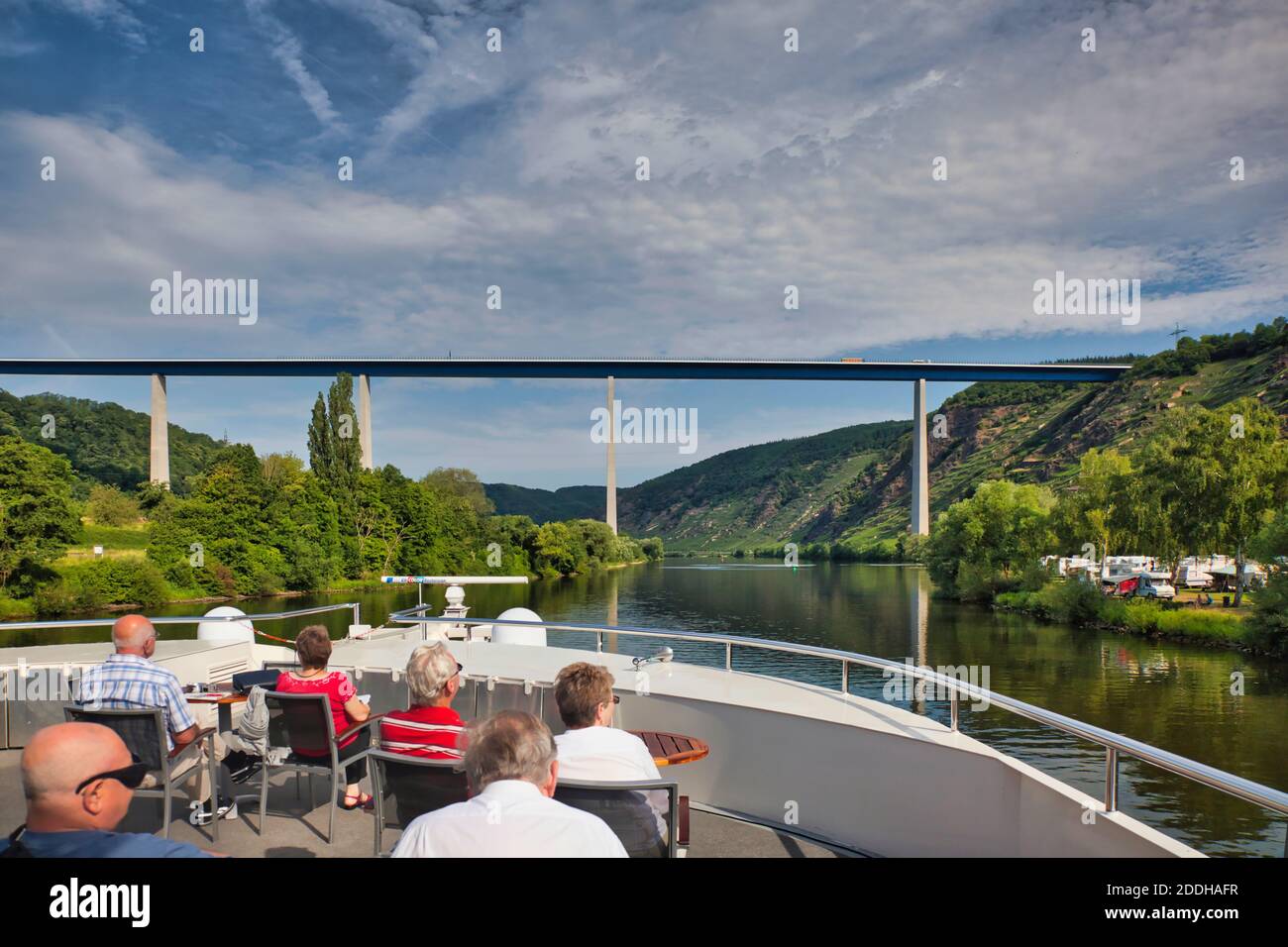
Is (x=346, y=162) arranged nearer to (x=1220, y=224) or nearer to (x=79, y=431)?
(x=79, y=431)

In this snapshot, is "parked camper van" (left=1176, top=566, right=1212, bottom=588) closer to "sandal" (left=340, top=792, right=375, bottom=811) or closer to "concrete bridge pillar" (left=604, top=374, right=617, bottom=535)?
"concrete bridge pillar" (left=604, top=374, right=617, bottom=535)

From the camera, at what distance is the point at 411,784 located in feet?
9.29

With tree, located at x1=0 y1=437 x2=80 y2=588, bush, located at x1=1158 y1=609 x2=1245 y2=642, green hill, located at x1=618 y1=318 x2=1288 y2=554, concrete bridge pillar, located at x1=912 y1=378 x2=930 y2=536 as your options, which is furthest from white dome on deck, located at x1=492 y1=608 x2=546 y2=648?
green hill, located at x1=618 y1=318 x2=1288 y2=554

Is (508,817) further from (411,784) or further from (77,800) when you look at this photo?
(411,784)

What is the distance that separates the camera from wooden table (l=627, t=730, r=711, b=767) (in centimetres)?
347

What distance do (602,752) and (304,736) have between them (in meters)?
1.89

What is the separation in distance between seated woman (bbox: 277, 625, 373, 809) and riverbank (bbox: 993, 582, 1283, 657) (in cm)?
2758

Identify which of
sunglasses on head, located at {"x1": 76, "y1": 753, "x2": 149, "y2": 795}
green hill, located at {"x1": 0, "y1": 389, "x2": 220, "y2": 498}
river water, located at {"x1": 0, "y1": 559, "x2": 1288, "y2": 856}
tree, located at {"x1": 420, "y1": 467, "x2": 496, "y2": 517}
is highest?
green hill, located at {"x1": 0, "y1": 389, "x2": 220, "y2": 498}

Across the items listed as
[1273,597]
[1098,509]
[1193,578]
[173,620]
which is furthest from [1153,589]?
[173,620]

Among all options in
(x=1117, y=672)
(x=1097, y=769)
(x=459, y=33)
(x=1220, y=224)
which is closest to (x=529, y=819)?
(x=1097, y=769)

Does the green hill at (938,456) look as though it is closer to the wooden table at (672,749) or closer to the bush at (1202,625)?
the bush at (1202,625)

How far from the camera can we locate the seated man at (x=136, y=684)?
145 inches

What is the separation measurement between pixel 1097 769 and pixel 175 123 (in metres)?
57.2

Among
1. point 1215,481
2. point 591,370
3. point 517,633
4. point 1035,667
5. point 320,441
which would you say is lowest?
point 1035,667
